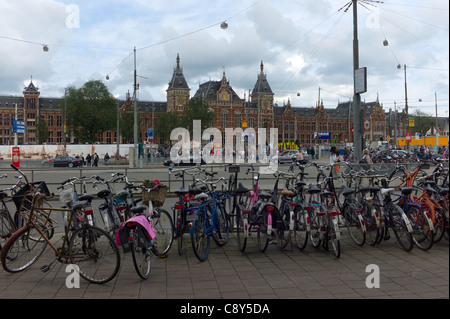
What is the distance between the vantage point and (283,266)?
17.9 ft

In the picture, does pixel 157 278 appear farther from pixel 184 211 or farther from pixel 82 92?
pixel 82 92

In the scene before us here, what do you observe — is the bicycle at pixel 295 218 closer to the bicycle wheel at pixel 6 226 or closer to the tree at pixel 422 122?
the bicycle wheel at pixel 6 226

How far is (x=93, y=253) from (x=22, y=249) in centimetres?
99

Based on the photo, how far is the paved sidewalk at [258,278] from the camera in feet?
13.8

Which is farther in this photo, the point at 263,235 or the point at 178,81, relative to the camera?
the point at 178,81

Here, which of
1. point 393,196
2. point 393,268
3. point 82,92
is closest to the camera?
point 393,268

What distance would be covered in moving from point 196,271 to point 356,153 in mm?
6856

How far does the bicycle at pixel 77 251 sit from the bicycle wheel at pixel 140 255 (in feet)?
0.77

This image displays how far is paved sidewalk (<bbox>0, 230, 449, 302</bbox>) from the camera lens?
420 cm

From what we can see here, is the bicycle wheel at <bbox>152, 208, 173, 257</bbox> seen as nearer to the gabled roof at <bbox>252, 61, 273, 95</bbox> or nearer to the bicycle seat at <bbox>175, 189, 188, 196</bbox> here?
the bicycle seat at <bbox>175, 189, 188, 196</bbox>

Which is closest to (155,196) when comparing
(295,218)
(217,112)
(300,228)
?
(295,218)

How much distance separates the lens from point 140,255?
5055 millimetres

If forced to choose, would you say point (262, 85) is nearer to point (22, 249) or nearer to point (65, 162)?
point (65, 162)
